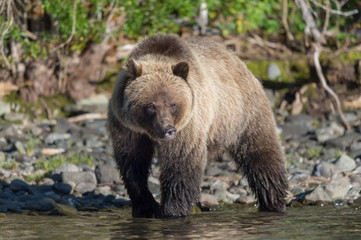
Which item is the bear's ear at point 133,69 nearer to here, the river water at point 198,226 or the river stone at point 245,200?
the river water at point 198,226

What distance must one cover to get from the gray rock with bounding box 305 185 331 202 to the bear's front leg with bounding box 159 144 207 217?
1742 mm

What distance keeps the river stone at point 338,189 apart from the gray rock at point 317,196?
10 centimetres

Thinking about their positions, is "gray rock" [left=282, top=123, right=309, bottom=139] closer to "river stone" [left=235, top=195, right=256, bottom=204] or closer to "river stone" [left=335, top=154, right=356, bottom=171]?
"river stone" [left=335, top=154, right=356, bottom=171]

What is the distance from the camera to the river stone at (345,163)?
8.86 m

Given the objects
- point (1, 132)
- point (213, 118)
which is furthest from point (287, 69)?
point (213, 118)

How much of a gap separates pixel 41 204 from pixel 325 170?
383 centimetres

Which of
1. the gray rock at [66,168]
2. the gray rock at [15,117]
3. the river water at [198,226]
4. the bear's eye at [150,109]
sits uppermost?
the bear's eye at [150,109]

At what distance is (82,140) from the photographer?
34.2 ft

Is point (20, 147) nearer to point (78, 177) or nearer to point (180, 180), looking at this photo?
point (78, 177)

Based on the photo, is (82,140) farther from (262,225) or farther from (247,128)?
(262,225)

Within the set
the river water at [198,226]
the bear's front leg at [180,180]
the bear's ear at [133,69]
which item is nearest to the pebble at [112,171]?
the river water at [198,226]

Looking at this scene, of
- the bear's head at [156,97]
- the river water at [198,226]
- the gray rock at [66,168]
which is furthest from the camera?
the gray rock at [66,168]

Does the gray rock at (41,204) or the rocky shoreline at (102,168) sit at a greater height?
the rocky shoreline at (102,168)

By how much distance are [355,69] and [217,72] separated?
643 centimetres
